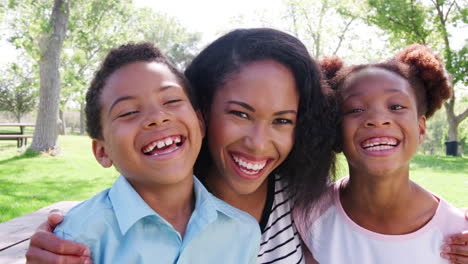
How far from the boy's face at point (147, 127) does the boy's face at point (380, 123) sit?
87 centimetres

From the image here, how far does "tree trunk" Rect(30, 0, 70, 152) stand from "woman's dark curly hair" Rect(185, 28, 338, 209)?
29.9 feet

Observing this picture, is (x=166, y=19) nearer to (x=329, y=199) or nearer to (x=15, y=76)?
(x=15, y=76)

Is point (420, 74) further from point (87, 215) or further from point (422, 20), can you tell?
point (422, 20)

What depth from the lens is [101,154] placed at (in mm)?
1757

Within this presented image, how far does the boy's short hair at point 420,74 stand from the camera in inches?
87.1

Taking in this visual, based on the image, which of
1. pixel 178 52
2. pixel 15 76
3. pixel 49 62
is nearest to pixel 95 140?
pixel 49 62

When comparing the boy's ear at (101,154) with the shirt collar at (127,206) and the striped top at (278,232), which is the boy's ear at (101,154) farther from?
the striped top at (278,232)

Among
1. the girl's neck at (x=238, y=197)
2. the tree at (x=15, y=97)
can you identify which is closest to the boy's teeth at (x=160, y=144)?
the girl's neck at (x=238, y=197)

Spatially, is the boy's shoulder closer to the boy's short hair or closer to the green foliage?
the boy's short hair

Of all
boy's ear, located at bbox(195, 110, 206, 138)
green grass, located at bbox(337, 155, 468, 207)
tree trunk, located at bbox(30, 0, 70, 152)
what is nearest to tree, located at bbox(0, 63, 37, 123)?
tree trunk, located at bbox(30, 0, 70, 152)

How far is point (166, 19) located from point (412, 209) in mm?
32033

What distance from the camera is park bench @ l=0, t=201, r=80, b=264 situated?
6.91ft

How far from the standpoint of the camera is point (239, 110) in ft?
6.00

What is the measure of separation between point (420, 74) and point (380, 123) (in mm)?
519
